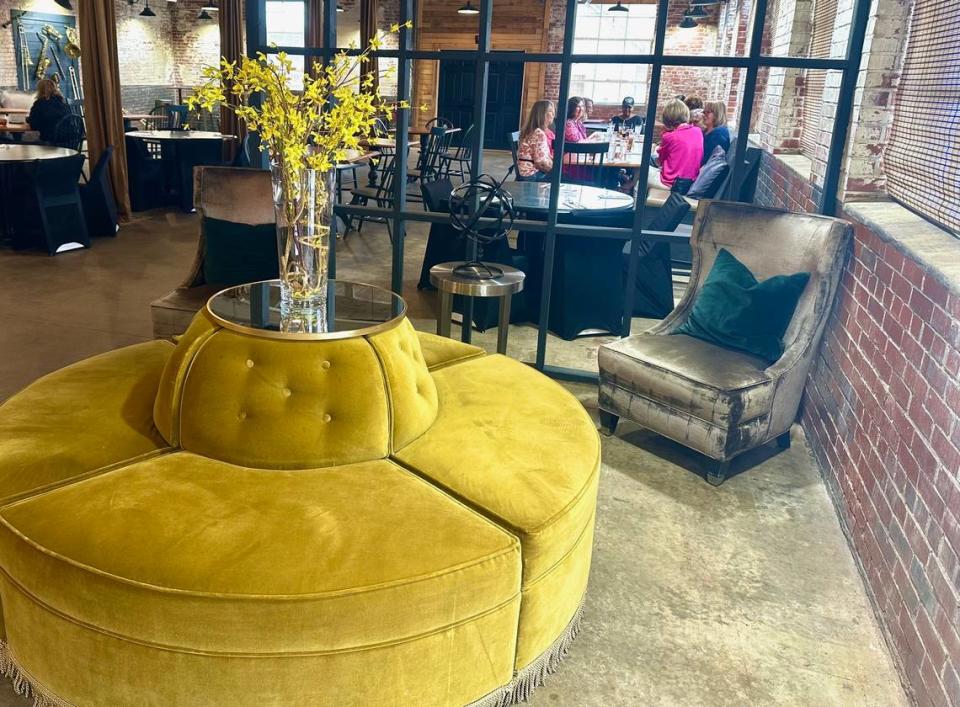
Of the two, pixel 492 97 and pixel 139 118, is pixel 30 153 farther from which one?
pixel 492 97

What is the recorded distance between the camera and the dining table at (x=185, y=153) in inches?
320

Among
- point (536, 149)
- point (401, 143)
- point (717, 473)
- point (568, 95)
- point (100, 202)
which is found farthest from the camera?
point (100, 202)

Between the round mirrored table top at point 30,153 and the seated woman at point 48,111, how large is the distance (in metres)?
1.86

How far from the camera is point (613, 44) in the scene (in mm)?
14617

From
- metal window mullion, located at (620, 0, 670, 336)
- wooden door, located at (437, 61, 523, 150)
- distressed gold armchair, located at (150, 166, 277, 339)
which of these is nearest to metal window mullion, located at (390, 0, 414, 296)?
distressed gold armchair, located at (150, 166, 277, 339)

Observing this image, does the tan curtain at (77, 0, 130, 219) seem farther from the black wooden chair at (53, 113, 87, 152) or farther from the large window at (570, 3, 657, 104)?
the large window at (570, 3, 657, 104)

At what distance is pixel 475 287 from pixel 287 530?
76.4 inches

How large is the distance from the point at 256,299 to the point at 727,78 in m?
8.90

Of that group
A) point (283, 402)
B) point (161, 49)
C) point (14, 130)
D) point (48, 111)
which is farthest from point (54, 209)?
point (161, 49)

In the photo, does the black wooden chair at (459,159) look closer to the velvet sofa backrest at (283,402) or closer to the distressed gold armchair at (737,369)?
the distressed gold armchair at (737,369)

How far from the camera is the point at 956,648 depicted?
1837 mm

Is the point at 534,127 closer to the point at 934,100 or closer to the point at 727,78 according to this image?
the point at 934,100

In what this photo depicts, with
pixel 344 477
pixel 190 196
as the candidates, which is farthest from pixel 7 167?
pixel 344 477

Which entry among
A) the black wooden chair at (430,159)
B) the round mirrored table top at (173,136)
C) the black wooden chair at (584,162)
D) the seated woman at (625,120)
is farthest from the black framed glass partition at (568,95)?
the round mirrored table top at (173,136)
